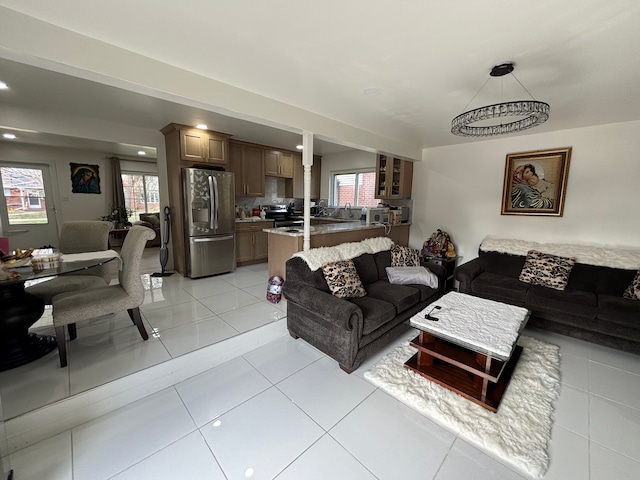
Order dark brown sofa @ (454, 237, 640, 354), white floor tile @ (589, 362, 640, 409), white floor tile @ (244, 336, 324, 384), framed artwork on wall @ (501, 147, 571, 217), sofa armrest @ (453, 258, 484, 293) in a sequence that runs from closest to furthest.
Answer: white floor tile @ (589, 362, 640, 409) → white floor tile @ (244, 336, 324, 384) → dark brown sofa @ (454, 237, 640, 354) → sofa armrest @ (453, 258, 484, 293) → framed artwork on wall @ (501, 147, 571, 217)

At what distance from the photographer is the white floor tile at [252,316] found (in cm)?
267

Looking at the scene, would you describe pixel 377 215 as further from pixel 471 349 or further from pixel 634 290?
pixel 634 290

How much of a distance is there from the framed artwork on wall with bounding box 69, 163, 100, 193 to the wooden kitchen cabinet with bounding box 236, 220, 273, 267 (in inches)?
156

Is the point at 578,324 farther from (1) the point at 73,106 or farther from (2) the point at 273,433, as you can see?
(1) the point at 73,106

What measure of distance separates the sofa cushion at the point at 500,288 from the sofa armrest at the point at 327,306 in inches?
76.9

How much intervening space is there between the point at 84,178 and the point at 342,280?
21.7ft

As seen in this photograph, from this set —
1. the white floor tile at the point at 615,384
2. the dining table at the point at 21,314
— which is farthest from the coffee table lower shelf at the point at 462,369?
the dining table at the point at 21,314

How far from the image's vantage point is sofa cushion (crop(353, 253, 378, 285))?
311 centimetres

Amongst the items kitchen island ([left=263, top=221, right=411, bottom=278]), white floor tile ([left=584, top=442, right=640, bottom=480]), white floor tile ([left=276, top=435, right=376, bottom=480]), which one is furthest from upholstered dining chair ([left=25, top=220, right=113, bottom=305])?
white floor tile ([left=584, top=442, right=640, bottom=480])

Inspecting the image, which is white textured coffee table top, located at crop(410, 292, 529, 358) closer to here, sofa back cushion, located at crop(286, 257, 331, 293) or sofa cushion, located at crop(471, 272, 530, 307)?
sofa cushion, located at crop(471, 272, 530, 307)

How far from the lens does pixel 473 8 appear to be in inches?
51.3

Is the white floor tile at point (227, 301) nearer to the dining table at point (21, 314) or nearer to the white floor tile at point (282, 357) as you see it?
the white floor tile at point (282, 357)

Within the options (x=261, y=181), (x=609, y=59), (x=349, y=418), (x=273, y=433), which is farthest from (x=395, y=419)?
(x=261, y=181)

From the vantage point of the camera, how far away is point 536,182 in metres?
3.55
